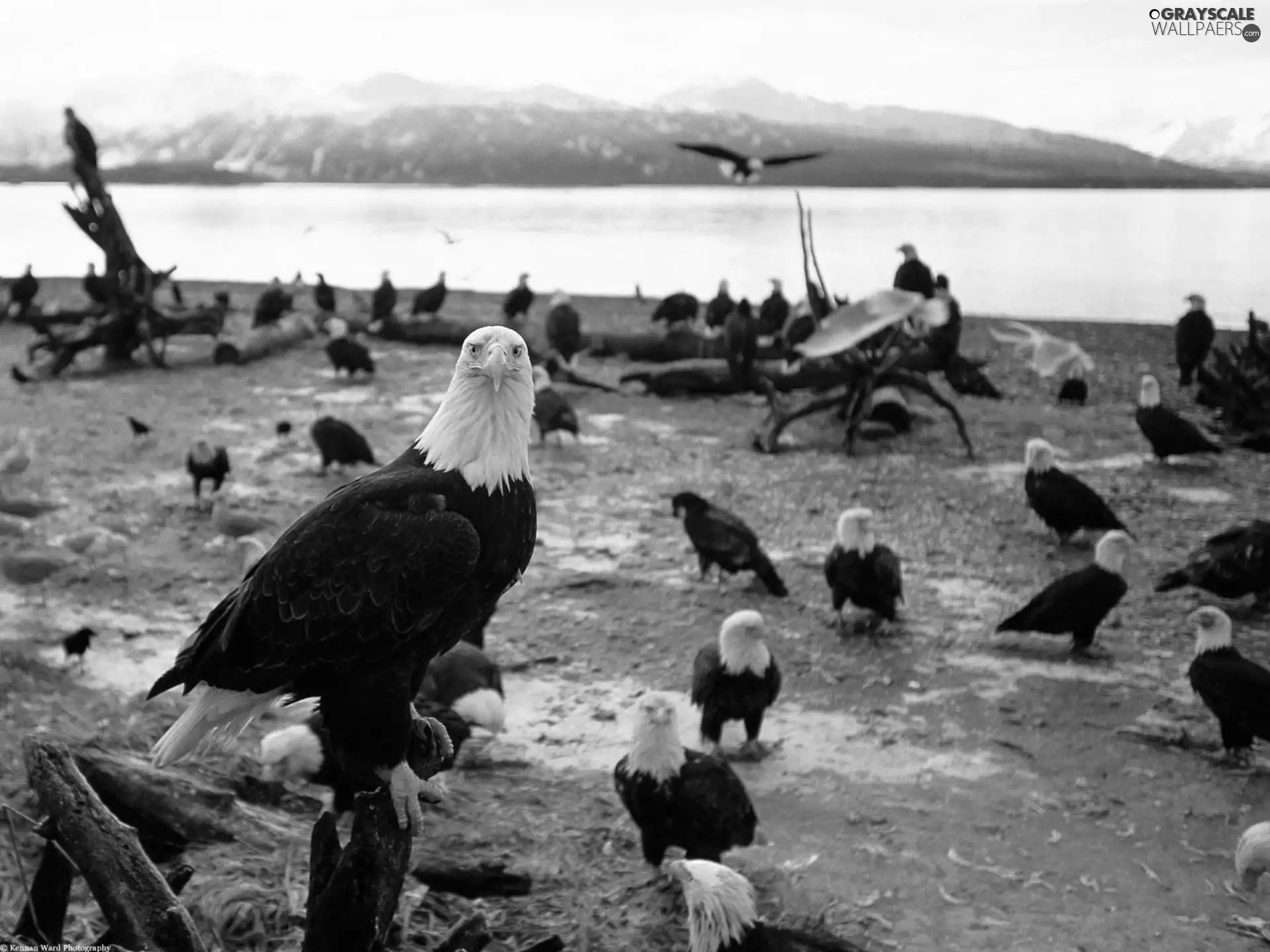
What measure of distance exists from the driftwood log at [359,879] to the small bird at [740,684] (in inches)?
85.2

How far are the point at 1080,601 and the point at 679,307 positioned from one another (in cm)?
906

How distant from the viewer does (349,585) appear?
2396mm

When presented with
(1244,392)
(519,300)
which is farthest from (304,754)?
(519,300)

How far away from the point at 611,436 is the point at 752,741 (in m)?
5.15

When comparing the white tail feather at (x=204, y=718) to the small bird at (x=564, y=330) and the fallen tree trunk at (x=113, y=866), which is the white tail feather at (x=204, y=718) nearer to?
the fallen tree trunk at (x=113, y=866)

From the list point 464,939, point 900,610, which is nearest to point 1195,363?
point 900,610

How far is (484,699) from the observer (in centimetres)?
435

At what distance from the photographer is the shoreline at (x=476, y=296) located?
14.7 m

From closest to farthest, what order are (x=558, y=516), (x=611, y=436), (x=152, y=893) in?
(x=152, y=893) < (x=558, y=516) < (x=611, y=436)

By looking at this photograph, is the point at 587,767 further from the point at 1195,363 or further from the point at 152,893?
the point at 1195,363

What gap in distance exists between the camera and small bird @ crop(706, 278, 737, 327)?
13656 millimetres

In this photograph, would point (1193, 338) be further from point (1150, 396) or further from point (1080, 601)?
point (1080, 601)

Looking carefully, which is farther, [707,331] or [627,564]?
[707,331]

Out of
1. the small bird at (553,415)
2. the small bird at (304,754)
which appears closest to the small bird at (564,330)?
the small bird at (553,415)
